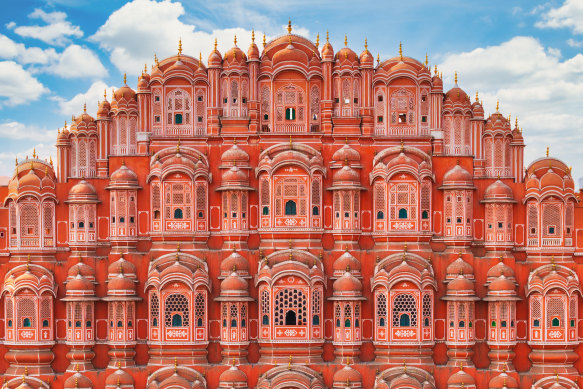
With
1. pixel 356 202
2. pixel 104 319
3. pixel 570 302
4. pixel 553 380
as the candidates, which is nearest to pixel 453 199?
pixel 356 202

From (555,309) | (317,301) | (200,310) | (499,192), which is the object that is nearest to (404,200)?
(499,192)

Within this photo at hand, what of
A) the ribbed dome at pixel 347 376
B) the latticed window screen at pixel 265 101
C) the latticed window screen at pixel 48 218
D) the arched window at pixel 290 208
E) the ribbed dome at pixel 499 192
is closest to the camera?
the ribbed dome at pixel 347 376

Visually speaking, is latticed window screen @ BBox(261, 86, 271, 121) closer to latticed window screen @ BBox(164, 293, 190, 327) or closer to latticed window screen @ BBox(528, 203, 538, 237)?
latticed window screen @ BBox(164, 293, 190, 327)

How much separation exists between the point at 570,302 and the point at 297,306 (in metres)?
12.6

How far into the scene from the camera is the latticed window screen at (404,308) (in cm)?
3750

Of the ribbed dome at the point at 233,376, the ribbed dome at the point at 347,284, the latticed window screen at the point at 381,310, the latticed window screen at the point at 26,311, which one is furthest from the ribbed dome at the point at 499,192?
the latticed window screen at the point at 26,311

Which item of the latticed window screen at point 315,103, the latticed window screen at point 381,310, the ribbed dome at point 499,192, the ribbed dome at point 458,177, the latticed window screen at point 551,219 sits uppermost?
the latticed window screen at point 315,103

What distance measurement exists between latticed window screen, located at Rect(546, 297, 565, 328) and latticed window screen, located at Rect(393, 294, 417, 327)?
616 cm

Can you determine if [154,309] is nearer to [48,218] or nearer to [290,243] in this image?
[48,218]

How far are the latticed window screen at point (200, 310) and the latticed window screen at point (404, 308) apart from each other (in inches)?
350

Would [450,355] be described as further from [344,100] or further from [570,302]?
[344,100]

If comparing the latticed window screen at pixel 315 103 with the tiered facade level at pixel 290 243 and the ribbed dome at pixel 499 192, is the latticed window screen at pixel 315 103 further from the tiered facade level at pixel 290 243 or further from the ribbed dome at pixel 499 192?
the ribbed dome at pixel 499 192

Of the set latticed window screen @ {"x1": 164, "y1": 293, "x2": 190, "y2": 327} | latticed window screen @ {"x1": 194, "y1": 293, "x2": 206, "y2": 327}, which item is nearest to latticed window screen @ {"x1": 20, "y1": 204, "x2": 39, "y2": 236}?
latticed window screen @ {"x1": 164, "y1": 293, "x2": 190, "y2": 327}

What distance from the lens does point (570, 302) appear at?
122ft
